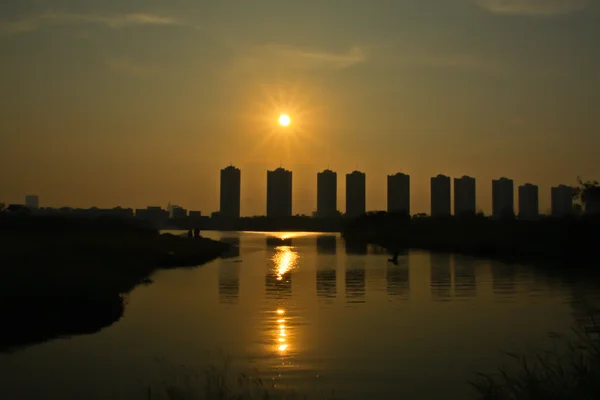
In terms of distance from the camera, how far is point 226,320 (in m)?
21.6

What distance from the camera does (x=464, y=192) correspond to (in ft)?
561

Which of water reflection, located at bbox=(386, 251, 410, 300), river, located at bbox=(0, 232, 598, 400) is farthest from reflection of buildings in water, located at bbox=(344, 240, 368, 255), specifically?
river, located at bbox=(0, 232, 598, 400)

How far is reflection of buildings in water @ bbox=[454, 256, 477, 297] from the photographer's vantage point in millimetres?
29938

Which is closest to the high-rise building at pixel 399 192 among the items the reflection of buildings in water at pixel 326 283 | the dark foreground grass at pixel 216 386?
the reflection of buildings in water at pixel 326 283

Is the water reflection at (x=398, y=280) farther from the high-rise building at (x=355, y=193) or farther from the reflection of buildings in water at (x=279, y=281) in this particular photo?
the high-rise building at (x=355, y=193)

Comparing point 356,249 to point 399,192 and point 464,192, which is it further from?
point 399,192

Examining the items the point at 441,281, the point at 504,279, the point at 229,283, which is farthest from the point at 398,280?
the point at 229,283

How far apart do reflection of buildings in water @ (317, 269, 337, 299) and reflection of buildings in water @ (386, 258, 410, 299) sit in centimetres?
287

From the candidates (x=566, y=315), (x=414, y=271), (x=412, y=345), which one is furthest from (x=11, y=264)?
(x=414, y=271)

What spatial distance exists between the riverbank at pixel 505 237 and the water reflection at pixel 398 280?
12.6 metres

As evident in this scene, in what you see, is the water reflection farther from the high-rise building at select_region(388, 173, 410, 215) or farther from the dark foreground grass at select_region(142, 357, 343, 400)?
the high-rise building at select_region(388, 173, 410, 215)

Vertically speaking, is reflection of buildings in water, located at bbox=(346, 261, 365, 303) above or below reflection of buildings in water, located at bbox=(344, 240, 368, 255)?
below

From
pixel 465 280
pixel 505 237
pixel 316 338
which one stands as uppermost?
pixel 505 237

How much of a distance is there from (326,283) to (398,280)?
14.9ft
